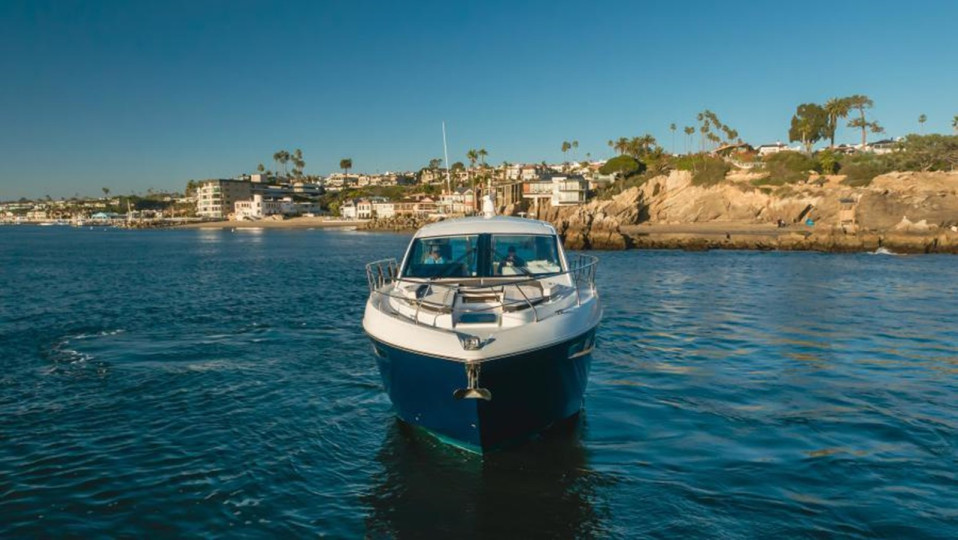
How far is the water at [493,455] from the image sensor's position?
7.90 meters

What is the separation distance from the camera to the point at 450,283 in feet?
34.7

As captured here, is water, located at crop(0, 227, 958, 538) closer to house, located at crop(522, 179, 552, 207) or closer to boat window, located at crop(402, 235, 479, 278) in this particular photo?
boat window, located at crop(402, 235, 479, 278)

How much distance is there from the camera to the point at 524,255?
11.6 m

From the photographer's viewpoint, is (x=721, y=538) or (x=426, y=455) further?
(x=426, y=455)

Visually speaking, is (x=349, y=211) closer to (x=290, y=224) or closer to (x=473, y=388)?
(x=290, y=224)

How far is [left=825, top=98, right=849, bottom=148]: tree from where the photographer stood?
12744 cm

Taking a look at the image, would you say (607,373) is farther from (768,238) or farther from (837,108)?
(837,108)

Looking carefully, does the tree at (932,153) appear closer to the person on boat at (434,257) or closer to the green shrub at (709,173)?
the green shrub at (709,173)

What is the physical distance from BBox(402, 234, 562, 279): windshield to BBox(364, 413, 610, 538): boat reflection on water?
2988mm

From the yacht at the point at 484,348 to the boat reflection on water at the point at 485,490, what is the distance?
51cm

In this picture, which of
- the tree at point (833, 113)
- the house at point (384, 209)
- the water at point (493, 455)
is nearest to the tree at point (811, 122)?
the tree at point (833, 113)

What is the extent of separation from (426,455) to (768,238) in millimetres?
59399

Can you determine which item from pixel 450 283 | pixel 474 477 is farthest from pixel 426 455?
pixel 450 283

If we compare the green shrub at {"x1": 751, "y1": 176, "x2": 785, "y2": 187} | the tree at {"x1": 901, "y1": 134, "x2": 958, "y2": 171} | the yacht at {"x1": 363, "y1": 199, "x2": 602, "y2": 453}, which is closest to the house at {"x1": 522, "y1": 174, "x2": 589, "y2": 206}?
the green shrub at {"x1": 751, "y1": 176, "x2": 785, "y2": 187}
